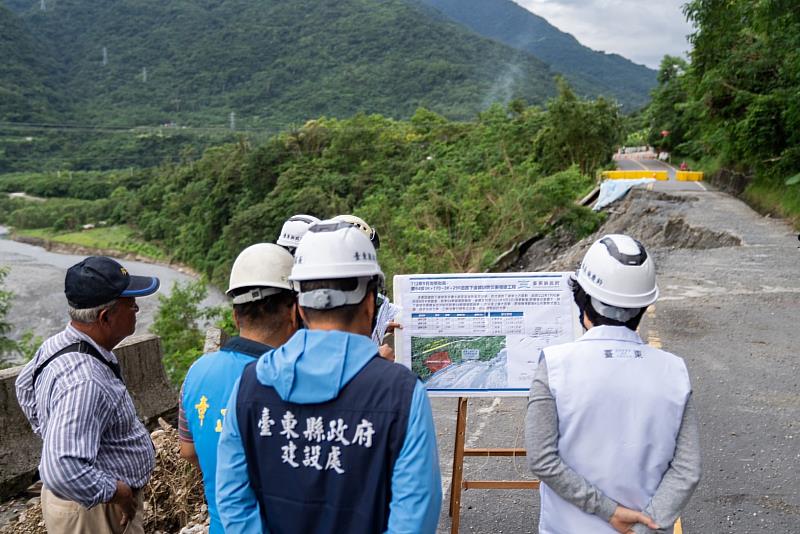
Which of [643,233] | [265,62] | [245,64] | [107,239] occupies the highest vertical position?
[265,62]

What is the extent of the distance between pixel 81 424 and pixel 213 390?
53 cm

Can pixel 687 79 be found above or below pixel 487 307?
above

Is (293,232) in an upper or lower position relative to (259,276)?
lower

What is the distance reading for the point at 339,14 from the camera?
16512 cm

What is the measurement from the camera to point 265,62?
475 feet

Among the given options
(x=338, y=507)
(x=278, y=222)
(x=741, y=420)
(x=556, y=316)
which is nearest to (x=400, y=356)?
(x=556, y=316)

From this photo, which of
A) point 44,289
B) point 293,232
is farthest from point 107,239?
point 293,232

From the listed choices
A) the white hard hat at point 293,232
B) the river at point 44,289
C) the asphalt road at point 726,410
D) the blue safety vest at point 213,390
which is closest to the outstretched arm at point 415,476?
the blue safety vest at point 213,390

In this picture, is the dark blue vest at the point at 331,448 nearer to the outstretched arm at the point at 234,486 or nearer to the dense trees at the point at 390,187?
the outstretched arm at the point at 234,486

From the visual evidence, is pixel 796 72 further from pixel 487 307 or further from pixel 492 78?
pixel 492 78

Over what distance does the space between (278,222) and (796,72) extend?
31.4 m

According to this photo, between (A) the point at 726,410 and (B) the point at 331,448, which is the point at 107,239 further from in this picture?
(B) the point at 331,448

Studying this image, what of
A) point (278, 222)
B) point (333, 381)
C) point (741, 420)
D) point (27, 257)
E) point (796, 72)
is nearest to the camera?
point (333, 381)

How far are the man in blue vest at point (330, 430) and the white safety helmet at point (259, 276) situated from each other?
377mm
